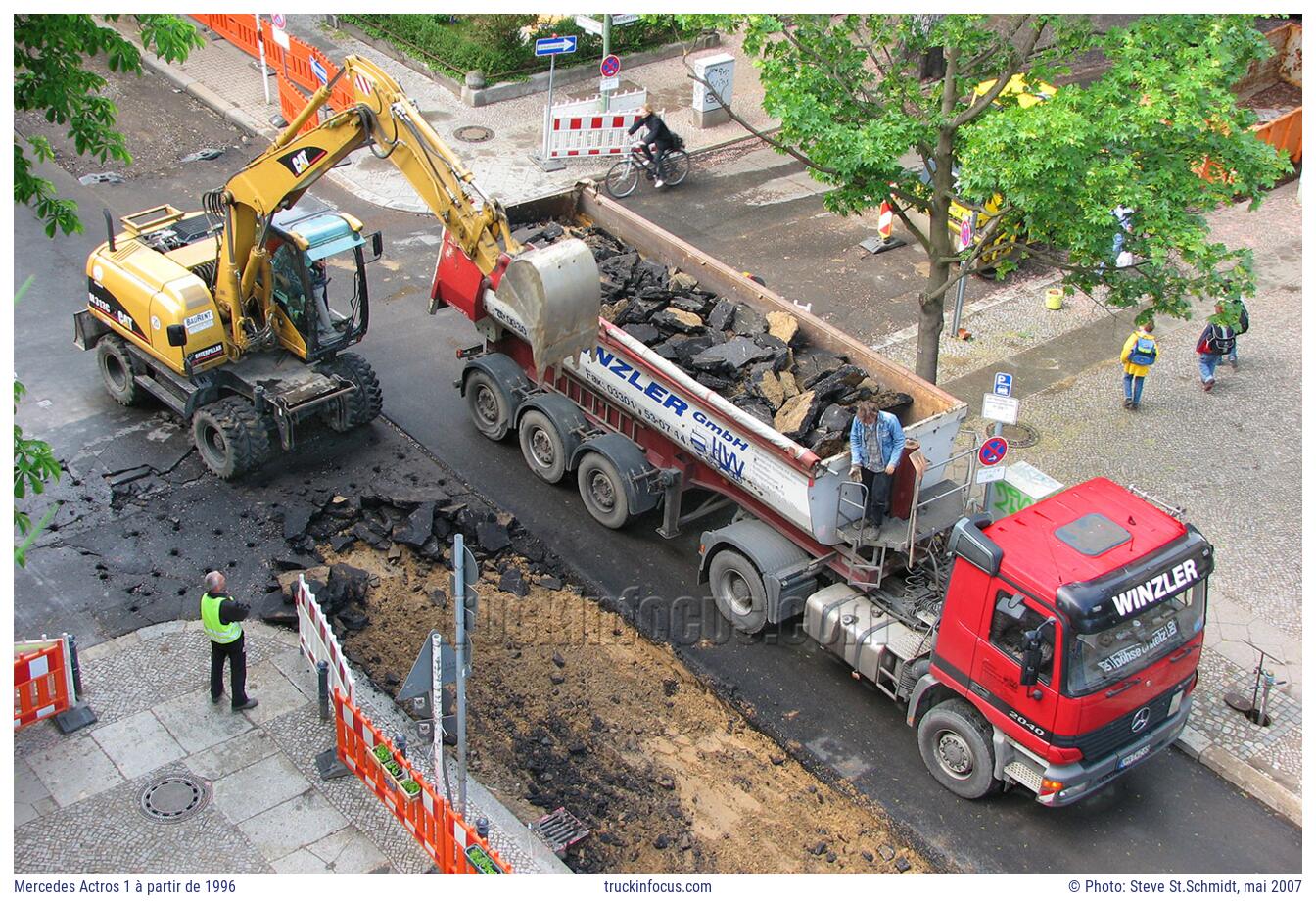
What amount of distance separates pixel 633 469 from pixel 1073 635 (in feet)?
17.0

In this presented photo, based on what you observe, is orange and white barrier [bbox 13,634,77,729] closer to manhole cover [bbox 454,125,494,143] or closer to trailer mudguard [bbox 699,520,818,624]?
trailer mudguard [bbox 699,520,818,624]

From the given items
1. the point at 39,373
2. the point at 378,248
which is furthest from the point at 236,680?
the point at 39,373

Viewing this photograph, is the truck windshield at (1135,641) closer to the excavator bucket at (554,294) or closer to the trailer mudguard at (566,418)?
the excavator bucket at (554,294)

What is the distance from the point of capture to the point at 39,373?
16.8 metres

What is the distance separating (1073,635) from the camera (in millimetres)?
10102

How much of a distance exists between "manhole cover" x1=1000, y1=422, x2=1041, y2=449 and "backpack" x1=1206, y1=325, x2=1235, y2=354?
8.14 ft

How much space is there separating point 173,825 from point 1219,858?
26.4ft

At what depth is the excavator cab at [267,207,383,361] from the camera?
48.4 ft

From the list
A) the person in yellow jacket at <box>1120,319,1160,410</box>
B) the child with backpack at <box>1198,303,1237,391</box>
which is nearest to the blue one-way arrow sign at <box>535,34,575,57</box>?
the person in yellow jacket at <box>1120,319,1160,410</box>

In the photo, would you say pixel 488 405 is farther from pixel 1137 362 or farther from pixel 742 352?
pixel 1137 362

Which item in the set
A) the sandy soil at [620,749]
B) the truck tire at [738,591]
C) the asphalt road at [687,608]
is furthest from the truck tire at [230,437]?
the truck tire at [738,591]

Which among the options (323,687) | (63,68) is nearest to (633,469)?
(323,687)

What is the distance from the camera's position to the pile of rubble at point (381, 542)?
1326 cm
